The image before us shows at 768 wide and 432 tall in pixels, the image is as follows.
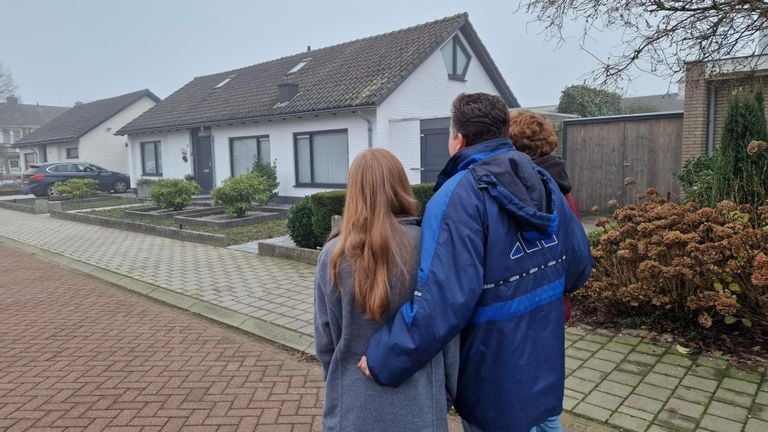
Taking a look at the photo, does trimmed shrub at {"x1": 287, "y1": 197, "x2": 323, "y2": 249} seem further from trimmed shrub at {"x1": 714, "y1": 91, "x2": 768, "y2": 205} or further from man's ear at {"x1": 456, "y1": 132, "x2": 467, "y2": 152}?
man's ear at {"x1": 456, "y1": 132, "x2": 467, "y2": 152}

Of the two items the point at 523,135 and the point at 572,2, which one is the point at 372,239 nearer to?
the point at 523,135

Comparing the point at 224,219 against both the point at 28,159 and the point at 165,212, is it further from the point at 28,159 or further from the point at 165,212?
the point at 28,159

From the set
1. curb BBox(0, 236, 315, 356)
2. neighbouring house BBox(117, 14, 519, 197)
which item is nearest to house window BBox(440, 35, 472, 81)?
neighbouring house BBox(117, 14, 519, 197)

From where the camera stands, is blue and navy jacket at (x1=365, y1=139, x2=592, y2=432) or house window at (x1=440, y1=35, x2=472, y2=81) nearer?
blue and navy jacket at (x1=365, y1=139, x2=592, y2=432)

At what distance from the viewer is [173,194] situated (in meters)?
14.2

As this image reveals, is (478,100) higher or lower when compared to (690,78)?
lower

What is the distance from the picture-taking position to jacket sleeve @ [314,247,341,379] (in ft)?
6.16

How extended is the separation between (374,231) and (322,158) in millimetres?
14204

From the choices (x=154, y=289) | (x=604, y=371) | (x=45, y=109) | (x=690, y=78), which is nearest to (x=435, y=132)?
(x=690, y=78)

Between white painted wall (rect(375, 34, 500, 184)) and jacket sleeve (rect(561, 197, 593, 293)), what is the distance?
36.6 ft

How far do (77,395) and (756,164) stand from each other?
6505mm

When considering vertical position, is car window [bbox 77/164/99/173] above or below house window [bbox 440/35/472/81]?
below

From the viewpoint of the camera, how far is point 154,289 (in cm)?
709

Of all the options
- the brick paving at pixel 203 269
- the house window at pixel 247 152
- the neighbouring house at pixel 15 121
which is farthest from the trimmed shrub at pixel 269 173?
the neighbouring house at pixel 15 121
